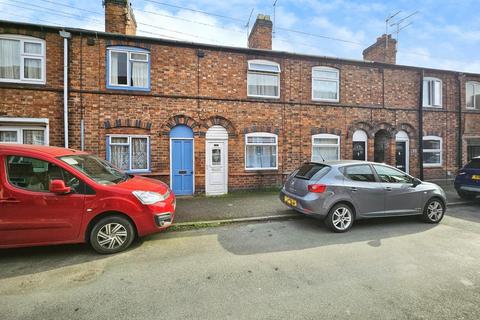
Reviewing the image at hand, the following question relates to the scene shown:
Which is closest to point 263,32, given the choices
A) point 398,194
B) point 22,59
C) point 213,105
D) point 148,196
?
point 213,105

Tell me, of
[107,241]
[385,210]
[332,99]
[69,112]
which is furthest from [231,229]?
[332,99]

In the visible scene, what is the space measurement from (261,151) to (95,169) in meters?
6.31

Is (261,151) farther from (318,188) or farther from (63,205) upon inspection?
(63,205)

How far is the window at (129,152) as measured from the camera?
8.52 meters

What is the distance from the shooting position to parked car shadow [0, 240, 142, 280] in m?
3.72

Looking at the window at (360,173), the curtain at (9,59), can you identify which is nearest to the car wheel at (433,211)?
the window at (360,173)

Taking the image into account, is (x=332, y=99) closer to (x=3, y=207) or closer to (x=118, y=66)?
(x=118, y=66)

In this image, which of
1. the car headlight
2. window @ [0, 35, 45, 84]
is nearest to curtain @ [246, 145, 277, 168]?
the car headlight

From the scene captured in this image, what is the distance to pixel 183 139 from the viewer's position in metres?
9.12

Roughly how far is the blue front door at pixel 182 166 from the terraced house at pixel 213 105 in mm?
36

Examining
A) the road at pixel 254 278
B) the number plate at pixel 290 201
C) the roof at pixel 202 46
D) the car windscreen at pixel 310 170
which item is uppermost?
the roof at pixel 202 46

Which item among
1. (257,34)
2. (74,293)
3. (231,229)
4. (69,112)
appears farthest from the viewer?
(257,34)

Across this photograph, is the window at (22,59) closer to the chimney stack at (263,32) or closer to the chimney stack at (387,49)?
the chimney stack at (263,32)

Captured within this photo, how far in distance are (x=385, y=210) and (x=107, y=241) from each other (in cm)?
585
